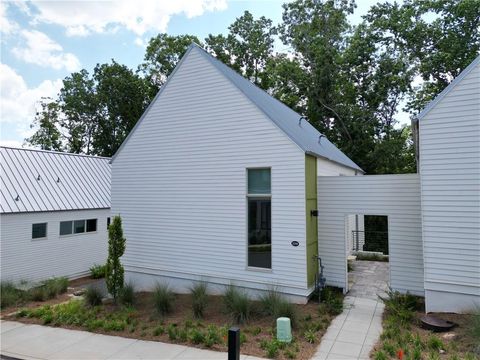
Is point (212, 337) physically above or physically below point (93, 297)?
above

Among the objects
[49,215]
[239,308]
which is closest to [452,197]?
[239,308]

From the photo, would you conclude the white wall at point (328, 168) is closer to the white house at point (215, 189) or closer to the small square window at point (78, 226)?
the white house at point (215, 189)

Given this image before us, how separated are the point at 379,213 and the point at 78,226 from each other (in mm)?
14223

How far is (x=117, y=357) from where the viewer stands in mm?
6727

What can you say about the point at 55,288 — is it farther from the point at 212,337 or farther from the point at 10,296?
the point at 212,337

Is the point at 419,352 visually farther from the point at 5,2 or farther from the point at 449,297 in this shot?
the point at 5,2

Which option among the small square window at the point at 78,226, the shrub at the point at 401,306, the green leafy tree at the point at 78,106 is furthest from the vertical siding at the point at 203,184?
the green leafy tree at the point at 78,106

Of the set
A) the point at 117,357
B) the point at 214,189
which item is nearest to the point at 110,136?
the point at 214,189

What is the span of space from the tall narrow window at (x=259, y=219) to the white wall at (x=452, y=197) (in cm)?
430

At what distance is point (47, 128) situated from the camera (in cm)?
3553

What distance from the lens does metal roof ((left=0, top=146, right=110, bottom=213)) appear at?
14.3 meters

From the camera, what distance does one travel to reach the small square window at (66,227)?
617 inches

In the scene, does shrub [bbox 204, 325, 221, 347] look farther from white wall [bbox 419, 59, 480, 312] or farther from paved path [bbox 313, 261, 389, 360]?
white wall [bbox 419, 59, 480, 312]

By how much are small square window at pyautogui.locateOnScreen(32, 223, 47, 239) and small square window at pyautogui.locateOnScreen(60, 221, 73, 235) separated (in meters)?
0.79
